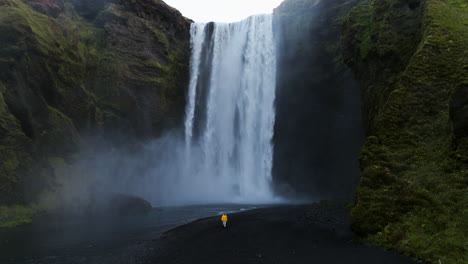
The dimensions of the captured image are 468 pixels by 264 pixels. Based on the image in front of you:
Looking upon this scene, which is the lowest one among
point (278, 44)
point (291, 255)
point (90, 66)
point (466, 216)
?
point (291, 255)

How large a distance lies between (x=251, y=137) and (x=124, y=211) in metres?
20.7

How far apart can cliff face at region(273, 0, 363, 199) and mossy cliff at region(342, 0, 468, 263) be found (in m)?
14.8

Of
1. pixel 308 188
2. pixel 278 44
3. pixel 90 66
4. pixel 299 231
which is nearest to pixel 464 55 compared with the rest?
pixel 299 231

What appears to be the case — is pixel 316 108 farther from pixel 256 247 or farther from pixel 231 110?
pixel 256 247

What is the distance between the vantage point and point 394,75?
22219mm

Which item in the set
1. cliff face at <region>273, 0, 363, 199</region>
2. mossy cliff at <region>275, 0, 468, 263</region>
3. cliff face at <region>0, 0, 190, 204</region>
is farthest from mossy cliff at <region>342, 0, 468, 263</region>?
cliff face at <region>0, 0, 190, 204</region>

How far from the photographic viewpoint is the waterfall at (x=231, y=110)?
42312mm

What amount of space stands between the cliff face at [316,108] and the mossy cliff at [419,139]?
14847 millimetres

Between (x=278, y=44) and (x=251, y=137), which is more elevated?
(x=278, y=44)

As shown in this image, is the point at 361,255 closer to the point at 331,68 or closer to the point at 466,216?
the point at 466,216

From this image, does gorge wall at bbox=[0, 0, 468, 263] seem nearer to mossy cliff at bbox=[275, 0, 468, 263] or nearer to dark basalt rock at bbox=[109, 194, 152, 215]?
mossy cliff at bbox=[275, 0, 468, 263]

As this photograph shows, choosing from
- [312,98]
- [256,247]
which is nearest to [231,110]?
[312,98]

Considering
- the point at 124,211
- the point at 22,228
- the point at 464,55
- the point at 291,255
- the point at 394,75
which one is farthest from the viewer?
the point at 124,211

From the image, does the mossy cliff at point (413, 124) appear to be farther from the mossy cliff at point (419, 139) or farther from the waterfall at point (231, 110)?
the waterfall at point (231, 110)
